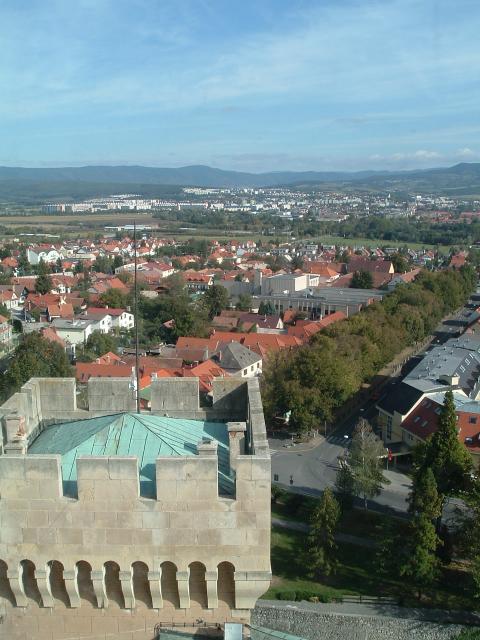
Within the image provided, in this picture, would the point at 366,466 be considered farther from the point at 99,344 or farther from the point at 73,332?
the point at 73,332

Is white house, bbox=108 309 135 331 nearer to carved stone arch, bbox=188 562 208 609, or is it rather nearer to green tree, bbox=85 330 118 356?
green tree, bbox=85 330 118 356

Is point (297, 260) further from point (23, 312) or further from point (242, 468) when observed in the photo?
point (242, 468)

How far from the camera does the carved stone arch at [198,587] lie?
691cm

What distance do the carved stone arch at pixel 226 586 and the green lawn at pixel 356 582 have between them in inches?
643

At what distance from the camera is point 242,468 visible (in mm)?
6605

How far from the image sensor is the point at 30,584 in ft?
23.1

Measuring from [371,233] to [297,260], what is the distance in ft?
259

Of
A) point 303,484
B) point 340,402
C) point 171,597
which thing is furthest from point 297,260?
point 171,597

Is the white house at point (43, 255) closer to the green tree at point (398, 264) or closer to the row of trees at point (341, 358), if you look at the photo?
the green tree at point (398, 264)

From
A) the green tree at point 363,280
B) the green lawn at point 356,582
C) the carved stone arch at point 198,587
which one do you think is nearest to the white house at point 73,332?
the green lawn at point 356,582

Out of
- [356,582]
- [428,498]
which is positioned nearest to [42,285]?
[356,582]

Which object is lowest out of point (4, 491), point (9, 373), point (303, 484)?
point (303, 484)

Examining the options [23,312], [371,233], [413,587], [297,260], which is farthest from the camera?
[371,233]

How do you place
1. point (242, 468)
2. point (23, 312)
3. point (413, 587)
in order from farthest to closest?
1. point (23, 312)
2. point (413, 587)
3. point (242, 468)
